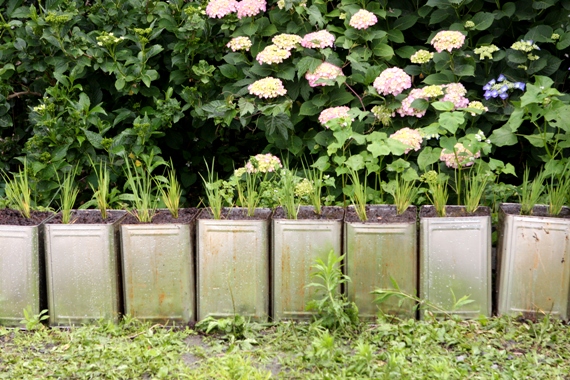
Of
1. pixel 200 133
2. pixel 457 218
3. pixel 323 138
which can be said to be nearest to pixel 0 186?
pixel 200 133

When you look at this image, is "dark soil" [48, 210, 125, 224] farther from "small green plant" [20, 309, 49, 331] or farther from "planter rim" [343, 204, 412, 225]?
"planter rim" [343, 204, 412, 225]

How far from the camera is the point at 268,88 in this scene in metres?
2.96

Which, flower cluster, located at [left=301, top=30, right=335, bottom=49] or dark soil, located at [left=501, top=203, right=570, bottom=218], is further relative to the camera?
flower cluster, located at [left=301, top=30, right=335, bottom=49]

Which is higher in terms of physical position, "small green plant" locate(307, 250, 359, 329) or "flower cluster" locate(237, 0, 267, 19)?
"flower cluster" locate(237, 0, 267, 19)

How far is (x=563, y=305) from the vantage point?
8.34 ft

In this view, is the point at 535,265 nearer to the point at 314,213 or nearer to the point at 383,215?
Answer: the point at 383,215

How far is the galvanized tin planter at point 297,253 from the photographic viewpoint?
2551 millimetres

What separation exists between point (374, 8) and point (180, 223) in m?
1.40

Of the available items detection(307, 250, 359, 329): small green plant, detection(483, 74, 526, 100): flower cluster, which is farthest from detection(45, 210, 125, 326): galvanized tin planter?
detection(483, 74, 526, 100): flower cluster

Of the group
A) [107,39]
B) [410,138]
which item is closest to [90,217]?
[107,39]

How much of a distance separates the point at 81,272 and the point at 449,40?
5.86 feet

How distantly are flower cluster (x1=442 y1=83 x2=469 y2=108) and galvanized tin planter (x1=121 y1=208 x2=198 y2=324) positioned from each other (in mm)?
1218

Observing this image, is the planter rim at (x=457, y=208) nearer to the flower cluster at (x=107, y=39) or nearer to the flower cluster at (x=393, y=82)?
the flower cluster at (x=393, y=82)

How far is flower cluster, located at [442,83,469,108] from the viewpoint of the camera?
2918 mm
